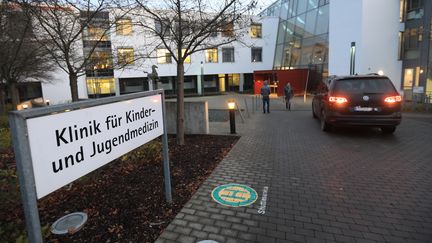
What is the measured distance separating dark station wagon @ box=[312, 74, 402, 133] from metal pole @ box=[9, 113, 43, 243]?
7.24 metres

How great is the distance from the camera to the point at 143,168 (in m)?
5.37

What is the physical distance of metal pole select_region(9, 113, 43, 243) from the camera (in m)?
1.76

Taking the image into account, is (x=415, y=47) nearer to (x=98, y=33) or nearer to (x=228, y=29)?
(x=228, y=29)

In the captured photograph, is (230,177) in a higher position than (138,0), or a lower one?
lower

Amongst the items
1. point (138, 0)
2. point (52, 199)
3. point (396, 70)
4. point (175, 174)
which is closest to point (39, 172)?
point (52, 199)

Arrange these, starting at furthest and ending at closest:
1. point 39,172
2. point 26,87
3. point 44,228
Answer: point 26,87 → point 44,228 → point 39,172

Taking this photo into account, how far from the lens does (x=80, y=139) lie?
2.31 meters

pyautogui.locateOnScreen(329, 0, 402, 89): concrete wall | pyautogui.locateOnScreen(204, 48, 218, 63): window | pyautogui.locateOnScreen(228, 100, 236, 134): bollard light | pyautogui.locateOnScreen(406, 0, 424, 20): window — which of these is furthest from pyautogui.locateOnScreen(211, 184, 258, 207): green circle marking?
pyautogui.locateOnScreen(204, 48, 218, 63): window

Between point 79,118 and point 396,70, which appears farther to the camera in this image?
point 396,70

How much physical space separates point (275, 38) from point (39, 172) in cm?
3463

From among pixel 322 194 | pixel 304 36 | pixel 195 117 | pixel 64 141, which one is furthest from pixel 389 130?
pixel 304 36

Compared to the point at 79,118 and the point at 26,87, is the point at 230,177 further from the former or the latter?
the point at 26,87

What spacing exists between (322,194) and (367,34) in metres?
19.1

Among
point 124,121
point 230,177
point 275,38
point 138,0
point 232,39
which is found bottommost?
point 230,177
